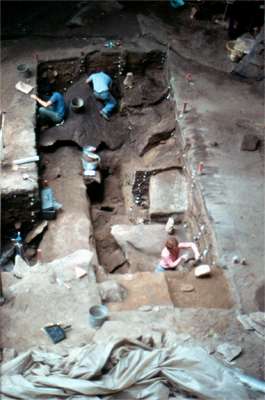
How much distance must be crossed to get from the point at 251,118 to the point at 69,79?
3.59 meters

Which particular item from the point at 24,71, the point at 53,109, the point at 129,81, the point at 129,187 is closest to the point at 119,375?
the point at 129,187

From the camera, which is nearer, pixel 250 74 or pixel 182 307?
pixel 182 307

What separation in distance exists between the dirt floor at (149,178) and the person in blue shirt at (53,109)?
18cm

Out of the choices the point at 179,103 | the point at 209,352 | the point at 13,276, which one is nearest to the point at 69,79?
the point at 179,103

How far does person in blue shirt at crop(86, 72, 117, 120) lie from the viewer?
9.71m

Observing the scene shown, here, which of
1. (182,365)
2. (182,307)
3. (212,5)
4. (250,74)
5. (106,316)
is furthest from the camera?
(212,5)

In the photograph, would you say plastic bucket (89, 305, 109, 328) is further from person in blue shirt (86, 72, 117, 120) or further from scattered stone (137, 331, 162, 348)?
person in blue shirt (86, 72, 117, 120)

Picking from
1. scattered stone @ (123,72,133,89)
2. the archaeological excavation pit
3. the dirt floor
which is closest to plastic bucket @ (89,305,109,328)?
the dirt floor

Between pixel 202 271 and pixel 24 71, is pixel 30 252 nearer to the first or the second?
pixel 202 271

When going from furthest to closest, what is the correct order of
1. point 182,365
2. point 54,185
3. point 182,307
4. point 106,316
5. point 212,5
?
1. point 212,5
2. point 54,185
3. point 182,307
4. point 106,316
5. point 182,365

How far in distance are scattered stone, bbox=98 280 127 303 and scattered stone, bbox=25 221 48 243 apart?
1815 millimetres

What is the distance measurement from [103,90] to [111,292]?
448cm

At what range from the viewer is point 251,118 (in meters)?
9.08

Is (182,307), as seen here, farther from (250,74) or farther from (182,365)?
(250,74)
